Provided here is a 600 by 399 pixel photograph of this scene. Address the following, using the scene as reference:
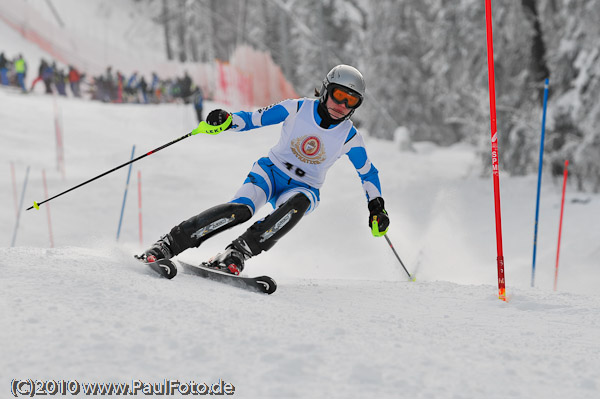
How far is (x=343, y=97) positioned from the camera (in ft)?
14.0

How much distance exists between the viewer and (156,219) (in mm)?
11305

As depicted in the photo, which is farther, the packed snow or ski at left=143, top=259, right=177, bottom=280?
ski at left=143, top=259, right=177, bottom=280

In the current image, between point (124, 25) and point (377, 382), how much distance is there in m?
47.4

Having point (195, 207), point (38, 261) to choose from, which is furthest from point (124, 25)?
point (38, 261)

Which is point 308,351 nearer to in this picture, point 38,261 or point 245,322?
point 245,322

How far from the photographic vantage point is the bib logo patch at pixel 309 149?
174 inches

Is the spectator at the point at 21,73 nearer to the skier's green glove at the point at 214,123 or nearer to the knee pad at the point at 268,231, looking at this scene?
the skier's green glove at the point at 214,123

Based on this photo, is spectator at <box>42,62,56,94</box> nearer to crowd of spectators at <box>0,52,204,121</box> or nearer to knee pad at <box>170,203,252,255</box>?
crowd of spectators at <box>0,52,204,121</box>

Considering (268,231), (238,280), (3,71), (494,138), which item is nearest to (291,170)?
(268,231)

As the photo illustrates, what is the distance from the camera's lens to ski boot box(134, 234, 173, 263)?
376 cm

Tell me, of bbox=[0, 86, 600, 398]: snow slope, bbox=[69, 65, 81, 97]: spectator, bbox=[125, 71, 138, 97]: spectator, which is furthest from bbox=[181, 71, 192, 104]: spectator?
bbox=[0, 86, 600, 398]: snow slope

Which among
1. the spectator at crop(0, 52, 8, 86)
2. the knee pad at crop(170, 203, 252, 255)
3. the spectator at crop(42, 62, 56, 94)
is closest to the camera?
the knee pad at crop(170, 203, 252, 255)

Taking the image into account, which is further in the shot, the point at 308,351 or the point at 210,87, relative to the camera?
the point at 210,87

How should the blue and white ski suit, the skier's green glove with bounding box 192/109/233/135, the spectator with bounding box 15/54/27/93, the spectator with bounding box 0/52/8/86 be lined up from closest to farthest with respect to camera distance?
the skier's green glove with bounding box 192/109/233/135 < the blue and white ski suit < the spectator with bounding box 0/52/8/86 < the spectator with bounding box 15/54/27/93
